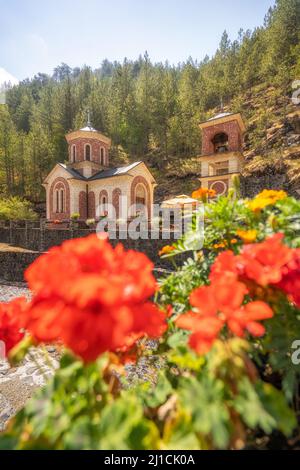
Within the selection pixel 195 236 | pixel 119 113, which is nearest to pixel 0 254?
pixel 195 236

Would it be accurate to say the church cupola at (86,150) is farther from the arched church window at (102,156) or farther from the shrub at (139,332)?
the shrub at (139,332)

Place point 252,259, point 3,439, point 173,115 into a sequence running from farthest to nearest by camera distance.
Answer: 1. point 173,115
2. point 252,259
3. point 3,439

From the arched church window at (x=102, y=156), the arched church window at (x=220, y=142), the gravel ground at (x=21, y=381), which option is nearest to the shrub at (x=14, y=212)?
the arched church window at (x=102, y=156)

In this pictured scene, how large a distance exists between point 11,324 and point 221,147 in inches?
860

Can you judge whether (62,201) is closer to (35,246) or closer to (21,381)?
(35,246)

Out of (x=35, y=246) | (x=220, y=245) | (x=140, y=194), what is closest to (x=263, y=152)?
(x=140, y=194)

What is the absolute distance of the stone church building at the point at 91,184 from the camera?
69.1 ft

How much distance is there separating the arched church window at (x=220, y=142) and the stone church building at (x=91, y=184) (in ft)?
19.4

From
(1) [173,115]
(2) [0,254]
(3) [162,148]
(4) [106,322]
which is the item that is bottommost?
(2) [0,254]

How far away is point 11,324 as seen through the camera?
3.14ft

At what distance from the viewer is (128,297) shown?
2.08 ft
